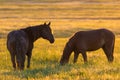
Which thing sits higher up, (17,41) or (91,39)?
(17,41)

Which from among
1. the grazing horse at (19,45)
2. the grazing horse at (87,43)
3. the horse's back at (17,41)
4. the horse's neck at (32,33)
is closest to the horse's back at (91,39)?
the grazing horse at (87,43)

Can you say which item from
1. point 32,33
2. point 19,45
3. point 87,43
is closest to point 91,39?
point 87,43

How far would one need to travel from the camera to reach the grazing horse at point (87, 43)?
15438 mm

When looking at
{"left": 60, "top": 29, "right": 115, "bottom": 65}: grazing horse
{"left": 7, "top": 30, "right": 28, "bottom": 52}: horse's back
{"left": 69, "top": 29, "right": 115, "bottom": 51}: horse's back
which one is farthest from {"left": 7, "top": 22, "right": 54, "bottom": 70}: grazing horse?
{"left": 69, "top": 29, "right": 115, "bottom": 51}: horse's back

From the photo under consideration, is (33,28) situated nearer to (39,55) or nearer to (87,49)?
(87,49)

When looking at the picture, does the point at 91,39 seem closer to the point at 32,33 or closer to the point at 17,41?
the point at 32,33

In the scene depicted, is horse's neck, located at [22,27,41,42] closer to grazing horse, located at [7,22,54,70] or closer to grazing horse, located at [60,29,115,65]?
grazing horse, located at [7,22,54,70]

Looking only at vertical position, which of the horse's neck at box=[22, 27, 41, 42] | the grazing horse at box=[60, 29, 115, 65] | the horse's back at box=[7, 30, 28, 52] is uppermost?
the horse's back at box=[7, 30, 28, 52]

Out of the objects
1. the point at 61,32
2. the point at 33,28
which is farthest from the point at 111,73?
the point at 61,32

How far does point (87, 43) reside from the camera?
16094 mm

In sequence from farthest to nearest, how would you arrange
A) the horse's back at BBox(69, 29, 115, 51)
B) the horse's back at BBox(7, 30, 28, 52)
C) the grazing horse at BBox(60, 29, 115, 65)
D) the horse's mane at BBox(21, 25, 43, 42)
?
the horse's back at BBox(69, 29, 115, 51) < the grazing horse at BBox(60, 29, 115, 65) < the horse's mane at BBox(21, 25, 43, 42) < the horse's back at BBox(7, 30, 28, 52)

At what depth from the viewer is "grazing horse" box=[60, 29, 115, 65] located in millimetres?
15438

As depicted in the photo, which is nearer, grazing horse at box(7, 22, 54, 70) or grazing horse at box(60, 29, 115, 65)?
grazing horse at box(7, 22, 54, 70)

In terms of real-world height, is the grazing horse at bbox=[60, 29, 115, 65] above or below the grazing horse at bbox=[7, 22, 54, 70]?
below
